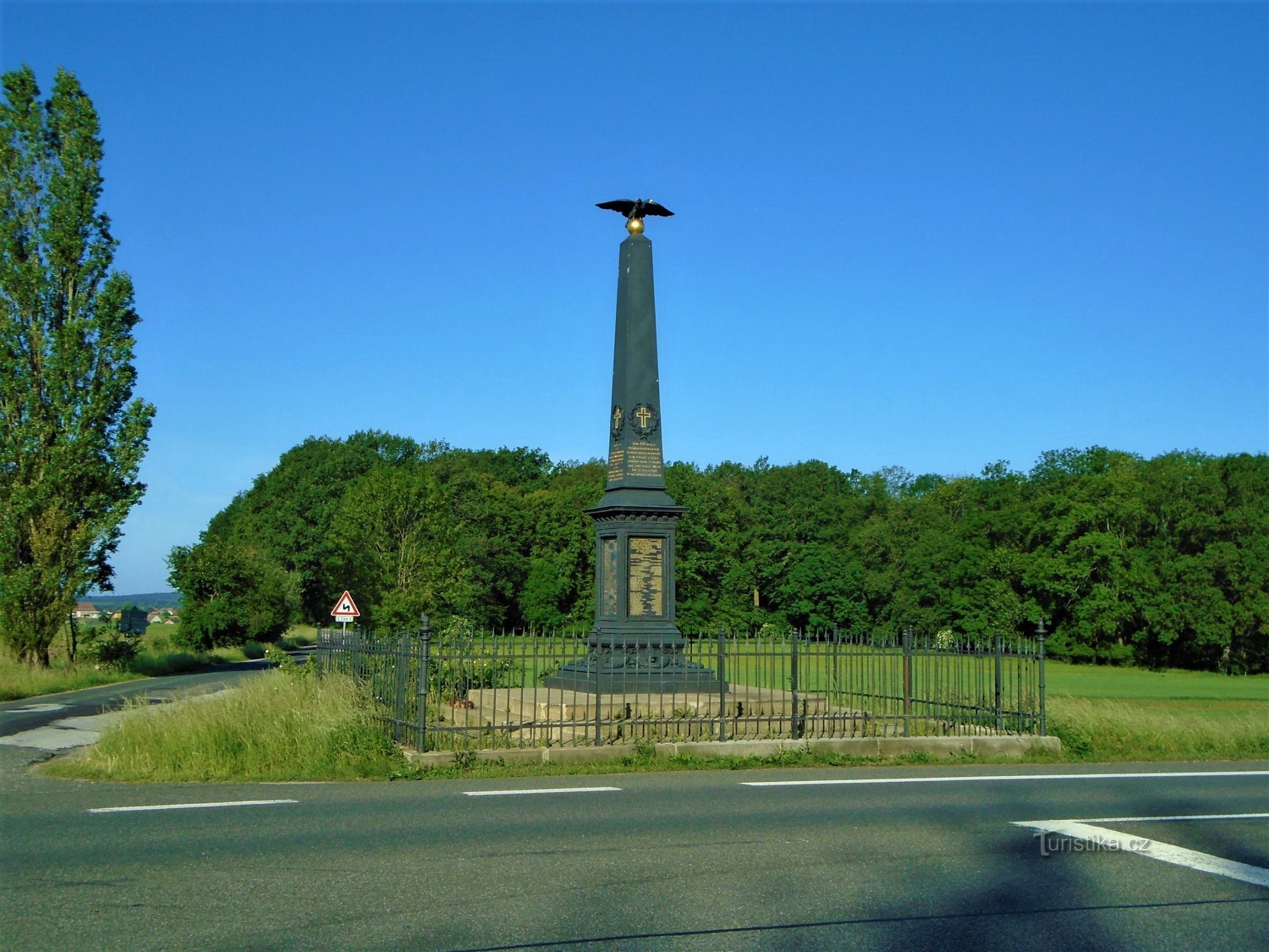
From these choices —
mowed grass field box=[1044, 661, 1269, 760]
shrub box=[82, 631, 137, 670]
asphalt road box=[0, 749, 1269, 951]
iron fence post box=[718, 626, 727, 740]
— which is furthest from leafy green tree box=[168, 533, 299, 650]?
asphalt road box=[0, 749, 1269, 951]

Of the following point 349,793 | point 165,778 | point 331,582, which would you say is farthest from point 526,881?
point 331,582

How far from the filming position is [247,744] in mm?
12352

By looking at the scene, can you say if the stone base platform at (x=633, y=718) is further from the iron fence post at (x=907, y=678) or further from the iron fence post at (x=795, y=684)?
the iron fence post at (x=907, y=678)

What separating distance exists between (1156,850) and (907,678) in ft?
23.0

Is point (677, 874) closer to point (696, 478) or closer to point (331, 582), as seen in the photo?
point (696, 478)

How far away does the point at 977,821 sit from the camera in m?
9.23

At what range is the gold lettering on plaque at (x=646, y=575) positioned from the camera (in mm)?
17016

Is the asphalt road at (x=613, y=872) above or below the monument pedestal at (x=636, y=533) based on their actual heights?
below

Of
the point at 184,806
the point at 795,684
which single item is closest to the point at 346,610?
the point at 795,684

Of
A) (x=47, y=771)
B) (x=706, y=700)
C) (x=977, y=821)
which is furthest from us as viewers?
(x=706, y=700)

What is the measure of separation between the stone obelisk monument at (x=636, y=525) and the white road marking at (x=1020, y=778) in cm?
443

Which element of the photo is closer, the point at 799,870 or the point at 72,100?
the point at 799,870

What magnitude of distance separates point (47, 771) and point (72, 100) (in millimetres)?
23138

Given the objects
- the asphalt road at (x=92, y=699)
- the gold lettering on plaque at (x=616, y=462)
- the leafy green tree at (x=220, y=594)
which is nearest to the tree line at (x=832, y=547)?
the leafy green tree at (x=220, y=594)
